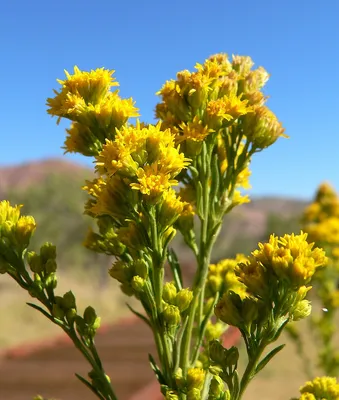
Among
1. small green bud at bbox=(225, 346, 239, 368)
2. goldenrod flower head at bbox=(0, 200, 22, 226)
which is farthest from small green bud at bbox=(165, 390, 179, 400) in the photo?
goldenrod flower head at bbox=(0, 200, 22, 226)

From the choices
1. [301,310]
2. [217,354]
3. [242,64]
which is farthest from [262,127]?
[217,354]

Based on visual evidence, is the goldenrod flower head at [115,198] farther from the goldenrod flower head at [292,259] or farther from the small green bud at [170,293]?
the goldenrod flower head at [292,259]

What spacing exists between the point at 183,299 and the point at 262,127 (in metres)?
0.52

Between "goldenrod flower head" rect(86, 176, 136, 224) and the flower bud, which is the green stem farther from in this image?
the flower bud

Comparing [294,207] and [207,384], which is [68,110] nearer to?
[207,384]

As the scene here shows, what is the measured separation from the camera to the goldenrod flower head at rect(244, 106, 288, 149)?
4.34 ft

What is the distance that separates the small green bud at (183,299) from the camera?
46.0 inches

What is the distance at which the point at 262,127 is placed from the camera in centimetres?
133

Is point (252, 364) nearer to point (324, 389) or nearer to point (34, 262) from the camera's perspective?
point (324, 389)

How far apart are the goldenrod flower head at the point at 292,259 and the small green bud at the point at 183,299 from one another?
195mm

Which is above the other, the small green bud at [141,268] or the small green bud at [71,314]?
the small green bud at [141,268]

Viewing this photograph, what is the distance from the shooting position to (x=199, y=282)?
1270 mm

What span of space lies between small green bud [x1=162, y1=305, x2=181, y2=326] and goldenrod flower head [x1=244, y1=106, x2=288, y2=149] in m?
0.53

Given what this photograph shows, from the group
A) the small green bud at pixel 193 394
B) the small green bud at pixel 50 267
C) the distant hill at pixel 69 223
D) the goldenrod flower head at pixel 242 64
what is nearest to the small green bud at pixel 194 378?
the small green bud at pixel 193 394
